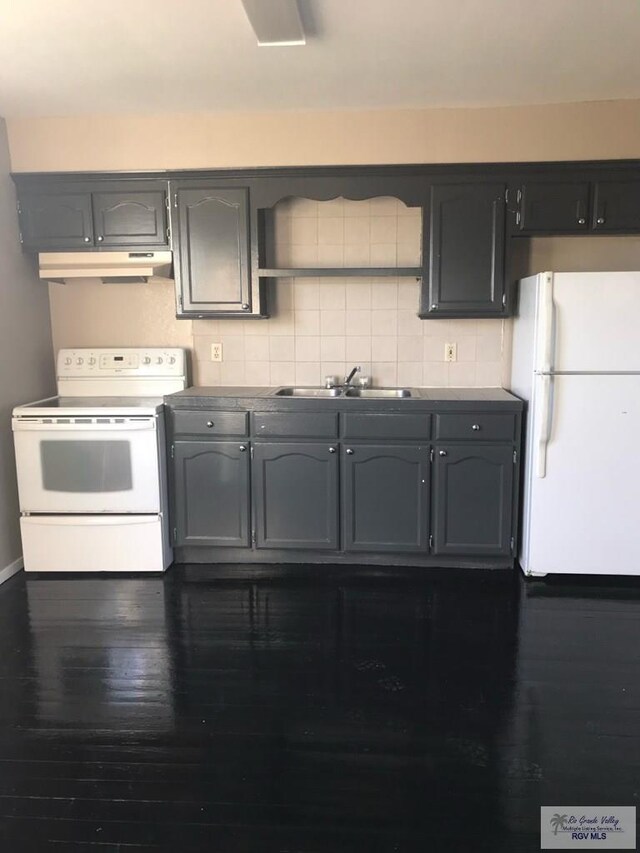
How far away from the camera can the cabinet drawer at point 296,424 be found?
10.7 feet

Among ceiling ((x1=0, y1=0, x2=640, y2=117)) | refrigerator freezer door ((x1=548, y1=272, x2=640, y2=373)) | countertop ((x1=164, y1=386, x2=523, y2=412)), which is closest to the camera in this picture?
ceiling ((x1=0, y1=0, x2=640, y2=117))

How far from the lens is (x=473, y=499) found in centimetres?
325

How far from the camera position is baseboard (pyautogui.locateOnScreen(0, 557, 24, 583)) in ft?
10.8

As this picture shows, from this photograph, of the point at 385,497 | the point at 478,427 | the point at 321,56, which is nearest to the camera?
the point at 321,56

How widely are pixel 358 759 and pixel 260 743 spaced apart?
0.32 meters

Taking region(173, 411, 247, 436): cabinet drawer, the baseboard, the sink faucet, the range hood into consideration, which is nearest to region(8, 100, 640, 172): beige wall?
the range hood

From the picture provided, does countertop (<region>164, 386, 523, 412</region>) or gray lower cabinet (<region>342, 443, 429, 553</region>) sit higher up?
countertop (<region>164, 386, 523, 412</region>)

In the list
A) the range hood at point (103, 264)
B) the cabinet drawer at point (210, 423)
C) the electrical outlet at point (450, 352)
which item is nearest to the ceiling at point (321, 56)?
the range hood at point (103, 264)

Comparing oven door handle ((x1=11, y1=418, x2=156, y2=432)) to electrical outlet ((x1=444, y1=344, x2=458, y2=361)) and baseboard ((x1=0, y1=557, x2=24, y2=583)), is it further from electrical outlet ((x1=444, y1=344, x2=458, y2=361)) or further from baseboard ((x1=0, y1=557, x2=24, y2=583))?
electrical outlet ((x1=444, y1=344, x2=458, y2=361))

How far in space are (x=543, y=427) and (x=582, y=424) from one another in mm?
198

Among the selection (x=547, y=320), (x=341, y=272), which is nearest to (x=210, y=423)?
(x=341, y=272)

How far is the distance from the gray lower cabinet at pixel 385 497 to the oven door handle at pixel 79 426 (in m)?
1.08

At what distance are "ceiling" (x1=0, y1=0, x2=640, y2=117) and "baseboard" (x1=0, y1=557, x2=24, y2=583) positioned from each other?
8.15 ft

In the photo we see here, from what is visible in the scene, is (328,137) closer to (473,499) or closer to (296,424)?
(296,424)
